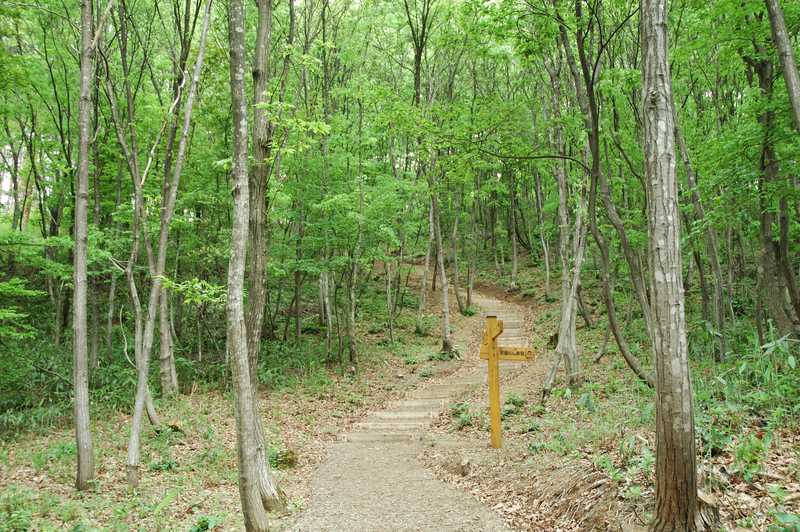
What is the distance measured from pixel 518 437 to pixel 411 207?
10.7 m

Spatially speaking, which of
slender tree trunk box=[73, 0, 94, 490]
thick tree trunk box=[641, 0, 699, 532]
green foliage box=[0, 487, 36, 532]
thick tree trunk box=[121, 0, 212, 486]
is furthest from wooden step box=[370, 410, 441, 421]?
thick tree trunk box=[641, 0, 699, 532]

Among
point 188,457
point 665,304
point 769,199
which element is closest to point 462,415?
point 188,457

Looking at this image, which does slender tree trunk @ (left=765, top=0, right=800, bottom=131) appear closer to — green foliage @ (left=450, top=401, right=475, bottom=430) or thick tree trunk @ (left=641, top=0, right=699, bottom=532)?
thick tree trunk @ (left=641, top=0, right=699, bottom=532)

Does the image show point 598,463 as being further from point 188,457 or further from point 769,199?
point 188,457

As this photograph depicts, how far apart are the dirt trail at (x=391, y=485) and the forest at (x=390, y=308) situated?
0.06 meters

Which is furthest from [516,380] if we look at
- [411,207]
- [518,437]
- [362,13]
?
[362,13]

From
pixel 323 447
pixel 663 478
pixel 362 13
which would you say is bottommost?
pixel 323 447

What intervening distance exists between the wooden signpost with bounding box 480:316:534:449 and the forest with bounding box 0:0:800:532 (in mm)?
334

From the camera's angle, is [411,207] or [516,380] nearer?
[516,380]

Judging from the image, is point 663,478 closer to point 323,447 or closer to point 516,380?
point 323,447

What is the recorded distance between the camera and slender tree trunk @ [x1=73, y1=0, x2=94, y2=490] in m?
6.95

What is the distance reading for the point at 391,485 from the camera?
7164mm

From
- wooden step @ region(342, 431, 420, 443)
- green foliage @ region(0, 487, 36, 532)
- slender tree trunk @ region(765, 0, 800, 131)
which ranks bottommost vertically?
wooden step @ region(342, 431, 420, 443)

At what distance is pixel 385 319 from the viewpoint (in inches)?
821
